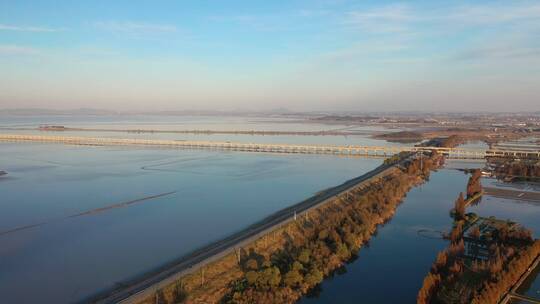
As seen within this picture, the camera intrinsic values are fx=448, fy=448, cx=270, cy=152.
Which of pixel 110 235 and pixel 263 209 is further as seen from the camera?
pixel 263 209

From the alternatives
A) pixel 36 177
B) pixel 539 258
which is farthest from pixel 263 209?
pixel 36 177

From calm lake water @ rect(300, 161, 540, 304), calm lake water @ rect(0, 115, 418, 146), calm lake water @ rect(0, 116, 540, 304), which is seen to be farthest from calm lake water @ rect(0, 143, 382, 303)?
calm lake water @ rect(0, 115, 418, 146)

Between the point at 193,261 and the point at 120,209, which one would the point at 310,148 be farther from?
the point at 193,261

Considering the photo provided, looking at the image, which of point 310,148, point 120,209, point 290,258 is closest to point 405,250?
point 290,258

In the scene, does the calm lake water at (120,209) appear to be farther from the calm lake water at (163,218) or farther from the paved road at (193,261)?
the paved road at (193,261)

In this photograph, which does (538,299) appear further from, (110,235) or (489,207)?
(110,235)

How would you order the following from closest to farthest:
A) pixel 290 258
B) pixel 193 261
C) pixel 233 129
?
pixel 193 261
pixel 290 258
pixel 233 129
